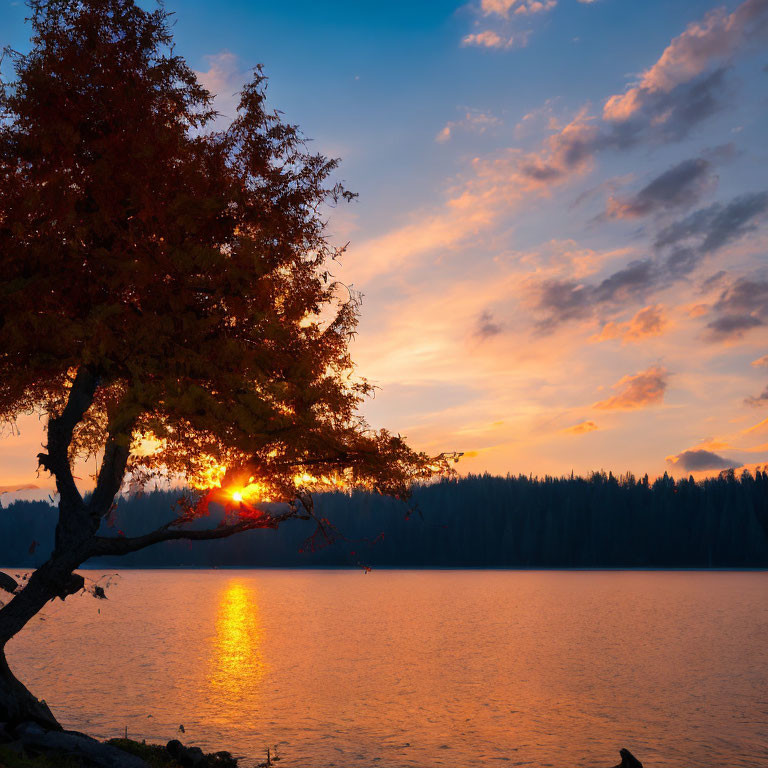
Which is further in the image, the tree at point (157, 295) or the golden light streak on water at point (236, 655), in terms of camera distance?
the golden light streak on water at point (236, 655)

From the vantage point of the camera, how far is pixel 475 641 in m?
66.7

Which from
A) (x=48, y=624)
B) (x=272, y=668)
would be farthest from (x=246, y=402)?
(x=48, y=624)

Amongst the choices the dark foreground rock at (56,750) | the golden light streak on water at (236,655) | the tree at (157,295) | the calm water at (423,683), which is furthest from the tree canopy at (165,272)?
the golden light streak on water at (236,655)

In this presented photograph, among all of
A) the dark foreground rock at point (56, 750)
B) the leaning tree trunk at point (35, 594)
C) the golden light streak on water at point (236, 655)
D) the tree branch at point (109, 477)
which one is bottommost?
the golden light streak on water at point (236, 655)

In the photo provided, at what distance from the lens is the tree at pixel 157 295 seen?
1437cm

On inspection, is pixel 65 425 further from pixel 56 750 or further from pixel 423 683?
pixel 423 683

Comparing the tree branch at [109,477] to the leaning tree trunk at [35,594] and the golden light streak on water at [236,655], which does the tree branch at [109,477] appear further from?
the golden light streak on water at [236,655]

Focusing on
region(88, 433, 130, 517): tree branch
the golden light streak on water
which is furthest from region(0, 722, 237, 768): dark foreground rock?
the golden light streak on water

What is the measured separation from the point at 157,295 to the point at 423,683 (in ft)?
118

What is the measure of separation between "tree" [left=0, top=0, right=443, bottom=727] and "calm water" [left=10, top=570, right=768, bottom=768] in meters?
13.8

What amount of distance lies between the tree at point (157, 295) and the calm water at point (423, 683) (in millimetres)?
13750

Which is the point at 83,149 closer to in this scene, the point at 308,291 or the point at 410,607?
the point at 308,291

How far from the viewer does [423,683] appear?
44656 millimetres

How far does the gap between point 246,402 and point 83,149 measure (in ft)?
21.3
